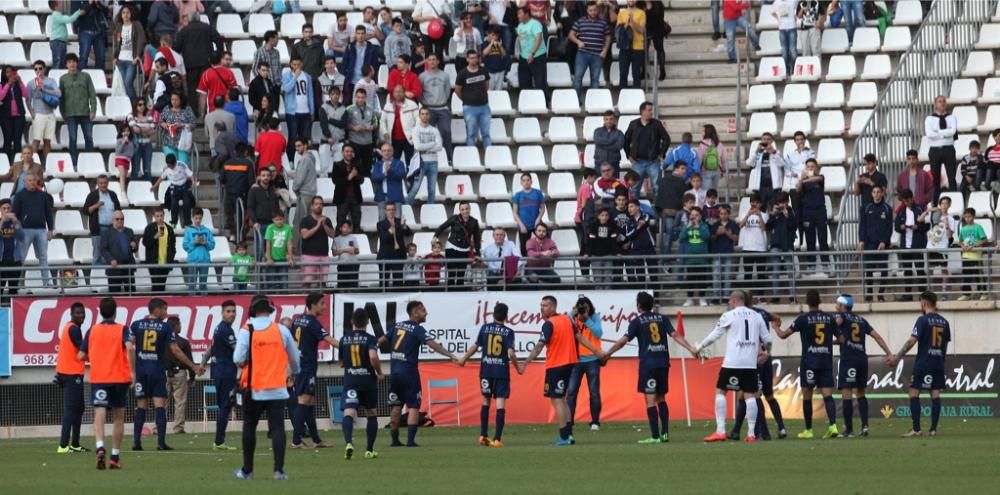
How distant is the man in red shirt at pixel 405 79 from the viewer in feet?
109

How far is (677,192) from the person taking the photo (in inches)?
1219

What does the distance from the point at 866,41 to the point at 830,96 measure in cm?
159

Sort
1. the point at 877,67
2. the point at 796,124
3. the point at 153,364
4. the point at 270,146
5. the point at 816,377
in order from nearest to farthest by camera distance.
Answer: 1. the point at 816,377
2. the point at 153,364
3. the point at 270,146
4. the point at 796,124
5. the point at 877,67

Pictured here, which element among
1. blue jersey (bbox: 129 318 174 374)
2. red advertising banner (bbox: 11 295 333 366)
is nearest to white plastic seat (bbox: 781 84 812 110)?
red advertising banner (bbox: 11 295 333 366)

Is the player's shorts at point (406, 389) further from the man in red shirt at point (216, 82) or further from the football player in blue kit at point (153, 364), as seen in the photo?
the man in red shirt at point (216, 82)

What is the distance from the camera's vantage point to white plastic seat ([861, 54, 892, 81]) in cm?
3466

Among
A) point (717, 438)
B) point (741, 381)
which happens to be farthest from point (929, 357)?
point (717, 438)

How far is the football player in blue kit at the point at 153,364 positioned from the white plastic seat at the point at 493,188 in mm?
9414

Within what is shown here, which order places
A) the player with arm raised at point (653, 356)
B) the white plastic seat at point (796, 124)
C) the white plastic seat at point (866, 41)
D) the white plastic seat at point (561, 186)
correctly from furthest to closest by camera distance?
the white plastic seat at point (866, 41) < the white plastic seat at point (796, 124) < the white plastic seat at point (561, 186) < the player with arm raised at point (653, 356)

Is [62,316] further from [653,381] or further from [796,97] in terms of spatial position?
[796,97]

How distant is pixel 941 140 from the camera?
103 feet

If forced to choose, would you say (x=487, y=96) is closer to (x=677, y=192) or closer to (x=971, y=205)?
(x=677, y=192)

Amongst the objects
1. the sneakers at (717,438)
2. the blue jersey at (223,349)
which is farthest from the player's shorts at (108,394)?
the sneakers at (717,438)

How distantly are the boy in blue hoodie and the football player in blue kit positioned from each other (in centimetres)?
493
